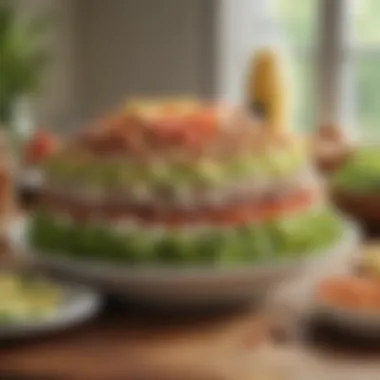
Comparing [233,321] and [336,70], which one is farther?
[336,70]

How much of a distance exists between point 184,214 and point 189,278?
0.07m

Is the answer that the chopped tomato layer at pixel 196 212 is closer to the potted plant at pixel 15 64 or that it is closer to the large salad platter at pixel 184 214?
the large salad platter at pixel 184 214

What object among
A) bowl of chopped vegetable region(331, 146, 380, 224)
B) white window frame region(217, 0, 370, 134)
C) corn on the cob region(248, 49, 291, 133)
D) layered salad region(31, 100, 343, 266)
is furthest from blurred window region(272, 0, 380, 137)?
layered salad region(31, 100, 343, 266)

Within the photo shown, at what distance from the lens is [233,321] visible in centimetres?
99

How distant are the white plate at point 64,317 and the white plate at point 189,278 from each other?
0.07 feet

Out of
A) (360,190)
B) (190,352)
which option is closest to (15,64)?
(360,190)

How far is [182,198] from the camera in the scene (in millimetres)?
1005

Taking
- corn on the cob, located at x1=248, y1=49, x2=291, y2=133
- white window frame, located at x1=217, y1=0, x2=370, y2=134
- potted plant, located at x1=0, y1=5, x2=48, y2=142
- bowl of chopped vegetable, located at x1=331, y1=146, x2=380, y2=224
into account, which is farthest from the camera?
white window frame, located at x1=217, y1=0, x2=370, y2=134

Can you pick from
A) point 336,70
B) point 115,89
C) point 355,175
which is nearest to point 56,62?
point 115,89

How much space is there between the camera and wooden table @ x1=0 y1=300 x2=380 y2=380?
861 millimetres

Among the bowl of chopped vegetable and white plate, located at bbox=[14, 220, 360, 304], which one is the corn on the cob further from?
white plate, located at bbox=[14, 220, 360, 304]

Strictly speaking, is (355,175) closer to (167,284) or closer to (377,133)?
(167,284)

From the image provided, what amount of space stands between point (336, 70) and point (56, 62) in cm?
78

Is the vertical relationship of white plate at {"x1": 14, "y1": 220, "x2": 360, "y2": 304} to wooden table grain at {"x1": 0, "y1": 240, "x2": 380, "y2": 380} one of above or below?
above
